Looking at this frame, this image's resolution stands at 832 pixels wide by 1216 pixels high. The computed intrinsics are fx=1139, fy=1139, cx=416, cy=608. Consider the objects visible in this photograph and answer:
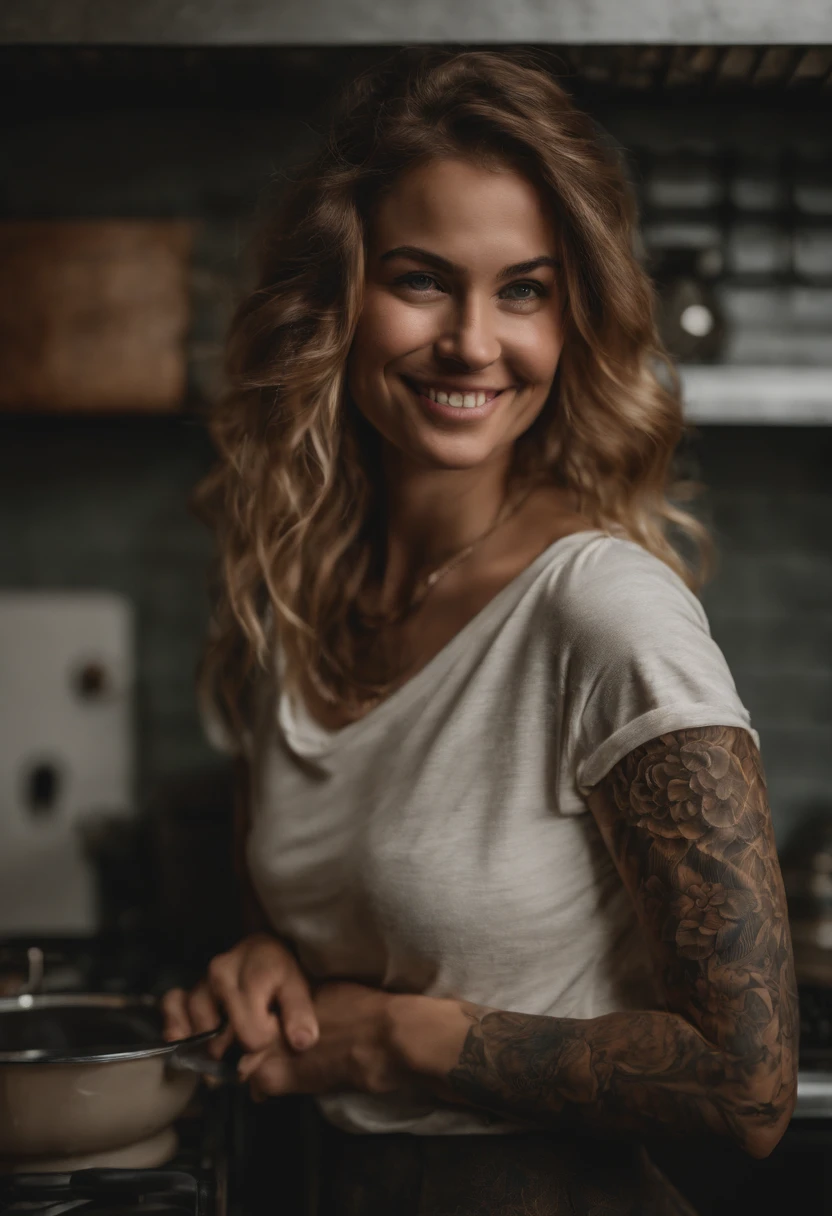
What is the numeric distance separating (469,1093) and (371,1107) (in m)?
0.14

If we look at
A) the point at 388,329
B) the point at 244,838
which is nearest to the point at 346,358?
the point at 388,329

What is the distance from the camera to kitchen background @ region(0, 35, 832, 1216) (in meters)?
2.11

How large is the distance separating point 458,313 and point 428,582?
0.33 m

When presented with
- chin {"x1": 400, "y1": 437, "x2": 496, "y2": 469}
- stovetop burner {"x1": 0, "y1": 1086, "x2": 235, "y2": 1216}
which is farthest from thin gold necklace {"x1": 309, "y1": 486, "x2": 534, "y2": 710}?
stovetop burner {"x1": 0, "y1": 1086, "x2": 235, "y2": 1216}

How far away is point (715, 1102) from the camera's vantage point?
89cm

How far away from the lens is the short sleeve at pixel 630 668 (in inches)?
35.3

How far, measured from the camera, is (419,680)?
1.12 meters

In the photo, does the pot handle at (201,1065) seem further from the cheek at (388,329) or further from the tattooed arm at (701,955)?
the cheek at (388,329)

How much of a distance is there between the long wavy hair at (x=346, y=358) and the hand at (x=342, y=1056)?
0.34 meters

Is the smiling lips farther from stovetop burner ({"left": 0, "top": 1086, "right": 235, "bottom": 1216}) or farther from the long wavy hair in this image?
stovetop burner ({"left": 0, "top": 1086, "right": 235, "bottom": 1216})

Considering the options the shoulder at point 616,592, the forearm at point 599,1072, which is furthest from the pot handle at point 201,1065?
the shoulder at point 616,592

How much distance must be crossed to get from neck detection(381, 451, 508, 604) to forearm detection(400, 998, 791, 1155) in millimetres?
520

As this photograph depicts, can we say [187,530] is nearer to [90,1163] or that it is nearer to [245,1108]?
[245,1108]

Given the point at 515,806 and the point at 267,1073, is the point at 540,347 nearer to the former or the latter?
the point at 515,806
